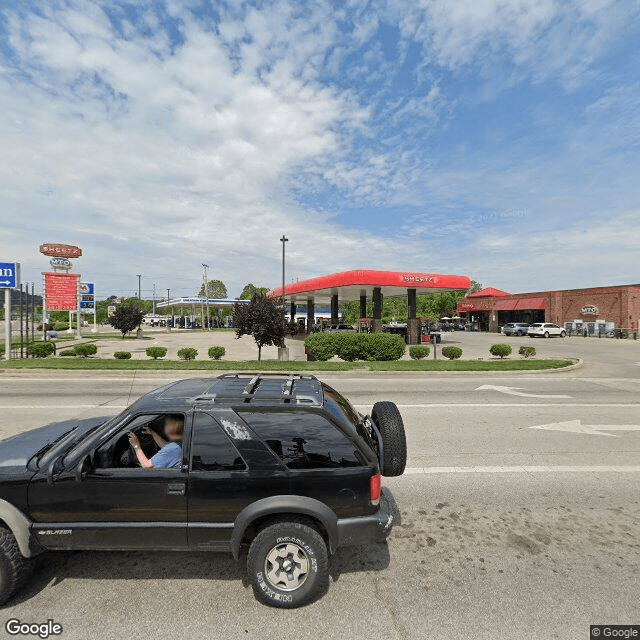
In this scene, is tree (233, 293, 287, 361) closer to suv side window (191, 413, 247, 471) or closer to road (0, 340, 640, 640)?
road (0, 340, 640, 640)

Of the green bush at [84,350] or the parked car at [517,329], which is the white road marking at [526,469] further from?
the parked car at [517,329]

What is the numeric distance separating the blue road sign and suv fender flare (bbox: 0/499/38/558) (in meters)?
22.1

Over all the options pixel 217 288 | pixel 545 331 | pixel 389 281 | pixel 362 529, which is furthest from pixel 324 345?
pixel 217 288

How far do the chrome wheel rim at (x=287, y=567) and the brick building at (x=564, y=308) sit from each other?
1984 inches

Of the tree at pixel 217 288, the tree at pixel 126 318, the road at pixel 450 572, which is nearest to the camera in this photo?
the road at pixel 450 572

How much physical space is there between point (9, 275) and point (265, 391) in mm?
22903

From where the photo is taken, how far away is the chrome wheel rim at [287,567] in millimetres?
3074

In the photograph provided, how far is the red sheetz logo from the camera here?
50031 mm

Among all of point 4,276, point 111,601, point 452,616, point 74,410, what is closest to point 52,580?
point 111,601

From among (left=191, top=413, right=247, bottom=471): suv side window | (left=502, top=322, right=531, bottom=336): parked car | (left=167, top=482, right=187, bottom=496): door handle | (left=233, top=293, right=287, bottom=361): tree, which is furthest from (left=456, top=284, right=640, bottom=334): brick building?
(left=167, top=482, right=187, bottom=496): door handle

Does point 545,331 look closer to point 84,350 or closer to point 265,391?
point 84,350

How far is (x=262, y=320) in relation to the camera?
18.8 m

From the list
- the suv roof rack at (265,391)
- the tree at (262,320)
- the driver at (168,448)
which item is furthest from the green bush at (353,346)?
the driver at (168,448)

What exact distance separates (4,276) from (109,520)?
2285 cm
